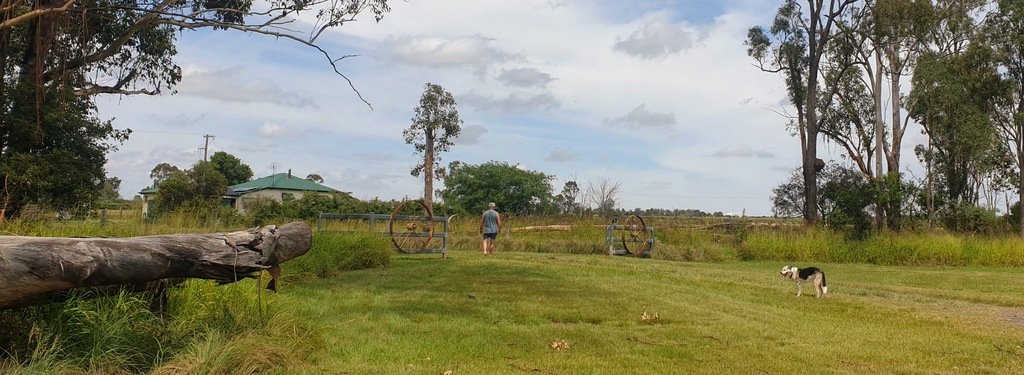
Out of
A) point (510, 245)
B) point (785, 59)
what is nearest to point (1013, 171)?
point (785, 59)

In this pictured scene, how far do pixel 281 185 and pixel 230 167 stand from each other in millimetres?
12726

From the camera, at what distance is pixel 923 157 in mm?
37000

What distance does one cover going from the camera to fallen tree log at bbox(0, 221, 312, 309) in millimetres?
3936

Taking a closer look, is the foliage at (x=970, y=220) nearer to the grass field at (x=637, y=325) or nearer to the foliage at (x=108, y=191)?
the grass field at (x=637, y=325)

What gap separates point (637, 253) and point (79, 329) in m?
17.3

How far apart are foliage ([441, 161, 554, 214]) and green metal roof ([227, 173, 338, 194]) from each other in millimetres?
10264

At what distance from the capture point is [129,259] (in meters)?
4.51

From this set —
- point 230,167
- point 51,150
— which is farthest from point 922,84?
point 230,167

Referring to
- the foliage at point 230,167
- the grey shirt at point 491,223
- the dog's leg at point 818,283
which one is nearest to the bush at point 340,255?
the grey shirt at point 491,223

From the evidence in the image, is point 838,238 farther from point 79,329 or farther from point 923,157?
point 79,329

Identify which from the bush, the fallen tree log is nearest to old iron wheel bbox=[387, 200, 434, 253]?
the bush

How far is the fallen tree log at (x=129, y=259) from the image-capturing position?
12.9ft

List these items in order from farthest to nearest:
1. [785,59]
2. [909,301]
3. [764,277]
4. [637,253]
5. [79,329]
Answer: [785,59], [637,253], [764,277], [909,301], [79,329]

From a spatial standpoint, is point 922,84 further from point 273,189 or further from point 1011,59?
point 273,189
